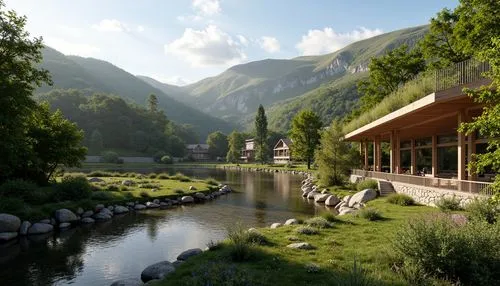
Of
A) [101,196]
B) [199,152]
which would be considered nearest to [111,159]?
[199,152]

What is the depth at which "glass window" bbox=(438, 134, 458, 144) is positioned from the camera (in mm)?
28591

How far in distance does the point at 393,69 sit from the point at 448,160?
57.0ft

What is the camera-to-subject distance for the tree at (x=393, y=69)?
43856 mm

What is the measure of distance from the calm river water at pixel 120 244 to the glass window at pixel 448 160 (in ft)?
42.3

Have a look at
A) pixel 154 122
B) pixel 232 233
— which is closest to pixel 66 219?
pixel 232 233

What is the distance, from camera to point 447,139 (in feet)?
99.5

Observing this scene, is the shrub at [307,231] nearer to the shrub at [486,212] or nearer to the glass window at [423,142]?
the shrub at [486,212]

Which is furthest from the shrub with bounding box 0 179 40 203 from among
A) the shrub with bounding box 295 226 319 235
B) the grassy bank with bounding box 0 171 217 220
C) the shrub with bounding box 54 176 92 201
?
the shrub with bounding box 295 226 319 235

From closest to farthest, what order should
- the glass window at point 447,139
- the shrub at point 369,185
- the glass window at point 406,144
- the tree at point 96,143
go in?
the glass window at point 447,139
the shrub at point 369,185
the glass window at point 406,144
the tree at point 96,143

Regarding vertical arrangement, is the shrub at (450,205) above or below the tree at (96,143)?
below

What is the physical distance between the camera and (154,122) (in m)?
144

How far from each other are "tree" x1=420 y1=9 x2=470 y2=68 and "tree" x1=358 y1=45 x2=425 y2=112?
616 cm

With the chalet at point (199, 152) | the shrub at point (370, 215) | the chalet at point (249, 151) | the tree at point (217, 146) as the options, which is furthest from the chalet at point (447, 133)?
the tree at point (217, 146)

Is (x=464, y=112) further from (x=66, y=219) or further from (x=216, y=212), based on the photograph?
(x=66, y=219)
